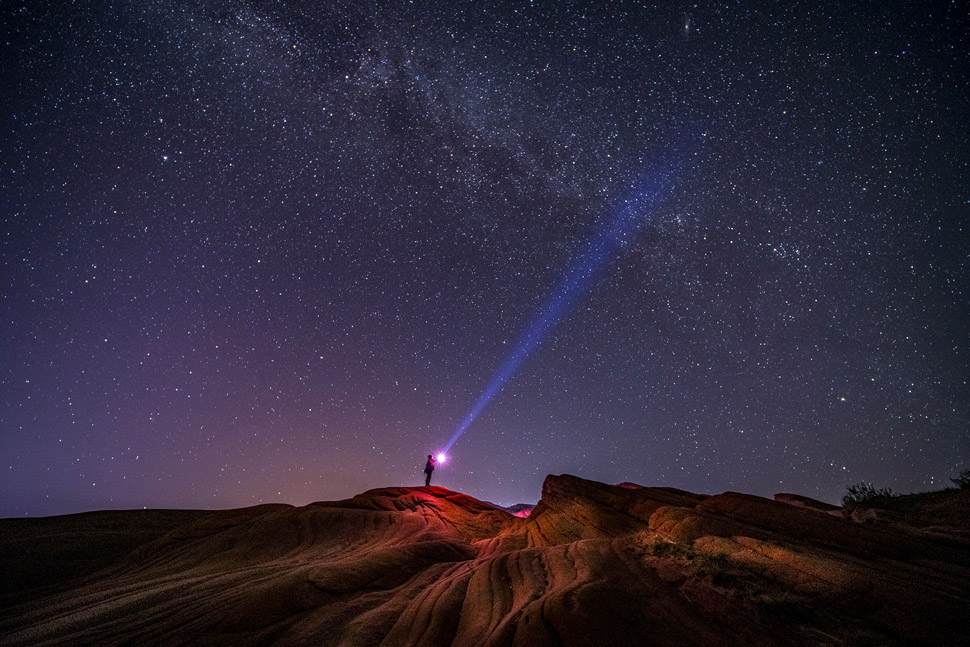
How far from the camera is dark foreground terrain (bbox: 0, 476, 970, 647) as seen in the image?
6152mm

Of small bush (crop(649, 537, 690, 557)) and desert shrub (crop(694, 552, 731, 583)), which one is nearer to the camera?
desert shrub (crop(694, 552, 731, 583))

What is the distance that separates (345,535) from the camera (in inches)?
691

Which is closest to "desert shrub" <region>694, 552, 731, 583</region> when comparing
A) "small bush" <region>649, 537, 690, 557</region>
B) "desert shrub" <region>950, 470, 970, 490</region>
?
"small bush" <region>649, 537, 690, 557</region>

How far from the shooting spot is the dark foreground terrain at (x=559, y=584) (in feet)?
20.2

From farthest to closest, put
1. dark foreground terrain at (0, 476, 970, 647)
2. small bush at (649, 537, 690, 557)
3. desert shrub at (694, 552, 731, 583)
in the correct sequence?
small bush at (649, 537, 690, 557), desert shrub at (694, 552, 731, 583), dark foreground terrain at (0, 476, 970, 647)

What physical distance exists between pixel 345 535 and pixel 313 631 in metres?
11.2

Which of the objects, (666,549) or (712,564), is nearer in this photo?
(712,564)

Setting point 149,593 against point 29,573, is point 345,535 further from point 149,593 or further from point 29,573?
point 29,573

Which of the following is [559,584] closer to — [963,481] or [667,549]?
[667,549]

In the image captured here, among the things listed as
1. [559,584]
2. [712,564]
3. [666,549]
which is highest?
[712,564]

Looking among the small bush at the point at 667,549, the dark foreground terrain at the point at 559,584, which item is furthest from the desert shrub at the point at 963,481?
the small bush at the point at 667,549

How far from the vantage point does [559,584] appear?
777cm

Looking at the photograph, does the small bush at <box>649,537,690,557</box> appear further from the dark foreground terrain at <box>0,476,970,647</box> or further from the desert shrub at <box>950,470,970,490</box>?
the desert shrub at <box>950,470,970,490</box>

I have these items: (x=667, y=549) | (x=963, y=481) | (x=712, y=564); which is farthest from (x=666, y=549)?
(x=963, y=481)
